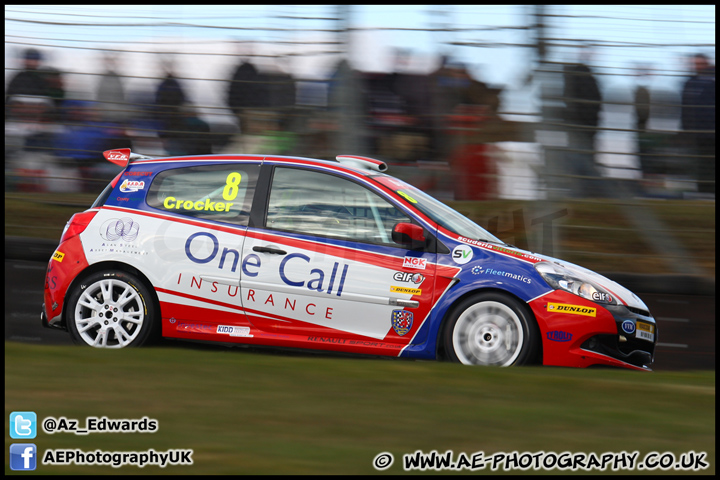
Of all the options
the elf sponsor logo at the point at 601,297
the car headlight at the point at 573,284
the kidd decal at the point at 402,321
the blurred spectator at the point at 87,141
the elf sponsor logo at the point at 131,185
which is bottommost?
the kidd decal at the point at 402,321

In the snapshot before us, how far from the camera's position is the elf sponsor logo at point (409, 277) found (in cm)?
586

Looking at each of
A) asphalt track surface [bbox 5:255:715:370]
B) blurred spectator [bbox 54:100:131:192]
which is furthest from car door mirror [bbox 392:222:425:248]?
blurred spectator [bbox 54:100:131:192]

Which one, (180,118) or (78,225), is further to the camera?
(180,118)

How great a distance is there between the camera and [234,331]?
6020mm

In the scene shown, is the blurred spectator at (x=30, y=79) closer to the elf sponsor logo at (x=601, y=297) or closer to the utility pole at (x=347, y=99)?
the utility pole at (x=347, y=99)

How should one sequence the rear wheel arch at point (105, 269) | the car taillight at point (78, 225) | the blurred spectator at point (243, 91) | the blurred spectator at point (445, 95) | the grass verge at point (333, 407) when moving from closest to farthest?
1. the grass verge at point (333, 407)
2. the rear wheel arch at point (105, 269)
3. the car taillight at point (78, 225)
4. the blurred spectator at point (445, 95)
5. the blurred spectator at point (243, 91)

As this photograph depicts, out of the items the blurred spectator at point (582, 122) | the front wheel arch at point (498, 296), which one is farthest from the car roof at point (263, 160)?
the blurred spectator at point (582, 122)

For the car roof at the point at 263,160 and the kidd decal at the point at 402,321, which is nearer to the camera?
the kidd decal at the point at 402,321

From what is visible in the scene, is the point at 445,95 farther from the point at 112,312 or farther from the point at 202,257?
the point at 112,312

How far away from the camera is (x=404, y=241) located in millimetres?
5930

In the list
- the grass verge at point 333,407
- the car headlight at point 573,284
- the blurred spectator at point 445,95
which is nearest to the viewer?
the grass verge at point 333,407

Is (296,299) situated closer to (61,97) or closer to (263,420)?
(263,420)

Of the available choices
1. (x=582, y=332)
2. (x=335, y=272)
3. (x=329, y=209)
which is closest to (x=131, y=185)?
(x=329, y=209)

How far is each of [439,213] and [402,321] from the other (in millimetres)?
931
